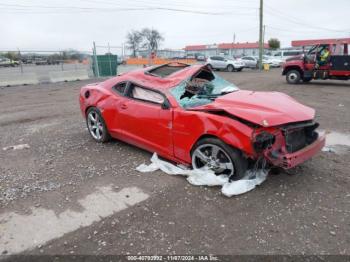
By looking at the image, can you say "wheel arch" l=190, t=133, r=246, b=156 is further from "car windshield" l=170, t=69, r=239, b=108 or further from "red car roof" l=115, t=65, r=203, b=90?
"red car roof" l=115, t=65, r=203, b=90

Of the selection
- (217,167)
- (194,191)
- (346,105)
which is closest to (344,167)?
(217,167)

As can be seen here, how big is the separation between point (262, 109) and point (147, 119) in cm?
170

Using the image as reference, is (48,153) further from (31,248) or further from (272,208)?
(272,208)

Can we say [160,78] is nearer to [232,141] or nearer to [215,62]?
[232,141]

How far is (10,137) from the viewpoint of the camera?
6.25 metres

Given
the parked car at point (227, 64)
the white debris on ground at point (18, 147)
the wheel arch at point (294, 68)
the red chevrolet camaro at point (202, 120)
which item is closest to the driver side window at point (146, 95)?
the red chevrolet camaro at point (202, 120)

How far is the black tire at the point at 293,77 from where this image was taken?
49.9 ft

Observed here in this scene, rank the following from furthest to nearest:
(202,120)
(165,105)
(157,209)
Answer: (165,105) → (202,120) → (157,209)

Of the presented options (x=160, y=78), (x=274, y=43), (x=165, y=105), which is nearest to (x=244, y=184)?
(x=165, y=105)

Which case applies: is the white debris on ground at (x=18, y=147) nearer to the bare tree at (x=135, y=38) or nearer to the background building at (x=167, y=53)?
the background building at (x=167, y=53)

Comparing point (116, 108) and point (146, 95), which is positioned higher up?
point (146, 95)

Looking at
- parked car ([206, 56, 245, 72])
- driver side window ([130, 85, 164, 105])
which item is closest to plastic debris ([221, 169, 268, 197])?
driver side window ([130, 85, 164, 105])

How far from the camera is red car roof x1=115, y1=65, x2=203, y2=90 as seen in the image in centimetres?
445

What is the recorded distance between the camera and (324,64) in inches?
558
